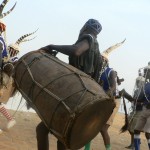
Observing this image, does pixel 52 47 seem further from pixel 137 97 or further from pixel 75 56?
pixel 137 97

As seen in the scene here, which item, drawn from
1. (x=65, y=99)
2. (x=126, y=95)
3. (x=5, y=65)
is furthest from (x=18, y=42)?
(x=65, y=99)

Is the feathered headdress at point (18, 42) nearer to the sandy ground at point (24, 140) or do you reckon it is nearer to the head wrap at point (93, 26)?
the sandy ground at point (24, 140)

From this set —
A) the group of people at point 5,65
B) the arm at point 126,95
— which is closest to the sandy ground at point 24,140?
the group of people at point 5,65

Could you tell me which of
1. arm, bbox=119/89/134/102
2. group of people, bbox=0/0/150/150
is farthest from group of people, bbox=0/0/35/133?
arm, bbox=119/89/134/102

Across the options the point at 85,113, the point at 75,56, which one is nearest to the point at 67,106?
the point at 85,113

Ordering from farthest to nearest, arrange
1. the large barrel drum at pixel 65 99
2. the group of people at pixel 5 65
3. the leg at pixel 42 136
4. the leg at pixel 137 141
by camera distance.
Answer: the leg at pixel 137 141, the group of people at pixel 5 65, the leg at pixel 42 136, the large barrel drum at pixel 65 99

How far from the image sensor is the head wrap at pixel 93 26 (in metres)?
4.48

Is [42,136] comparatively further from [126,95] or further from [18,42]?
[18,42]

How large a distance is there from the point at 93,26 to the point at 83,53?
1.23 ft

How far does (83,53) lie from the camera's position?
14.2 ft

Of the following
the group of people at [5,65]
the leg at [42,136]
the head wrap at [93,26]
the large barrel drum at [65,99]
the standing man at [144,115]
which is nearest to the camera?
the large barrel drum at [65,99]

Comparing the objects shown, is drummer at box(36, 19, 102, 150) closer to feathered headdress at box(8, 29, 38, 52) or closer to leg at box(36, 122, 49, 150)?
leg at box(36, 122, 49, 150)

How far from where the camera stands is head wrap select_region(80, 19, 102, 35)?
448 cm

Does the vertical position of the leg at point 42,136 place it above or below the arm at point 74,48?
below
